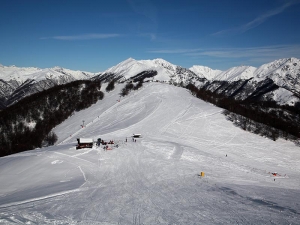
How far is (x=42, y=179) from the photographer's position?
25359 mm

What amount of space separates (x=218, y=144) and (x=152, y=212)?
44767 millimetres

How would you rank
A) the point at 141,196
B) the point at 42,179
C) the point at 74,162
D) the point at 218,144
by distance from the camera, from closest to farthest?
A: the point at 141,196, the point at 42,179, the point at 74,162, the point at 218,144

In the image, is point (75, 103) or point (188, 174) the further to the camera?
point (75, 103)

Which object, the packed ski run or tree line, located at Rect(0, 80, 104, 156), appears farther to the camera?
tree line, located at Rect(0, 80, 104, 156)

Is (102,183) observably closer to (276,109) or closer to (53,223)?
(53,223)

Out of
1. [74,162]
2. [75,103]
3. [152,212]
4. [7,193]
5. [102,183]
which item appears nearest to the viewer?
[152,212]

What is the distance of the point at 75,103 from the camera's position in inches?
4781

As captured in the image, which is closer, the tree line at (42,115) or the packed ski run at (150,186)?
the packed ski run at (150,186)

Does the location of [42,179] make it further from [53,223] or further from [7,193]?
[53,223]

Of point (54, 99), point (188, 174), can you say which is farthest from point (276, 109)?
point (188, 174)

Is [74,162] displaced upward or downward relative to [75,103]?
downward

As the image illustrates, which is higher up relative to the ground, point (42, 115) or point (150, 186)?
point (42, 115)

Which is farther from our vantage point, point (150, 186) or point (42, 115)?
point (42, 115)

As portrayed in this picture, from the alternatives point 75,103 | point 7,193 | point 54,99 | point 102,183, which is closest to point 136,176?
point 102,183
